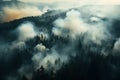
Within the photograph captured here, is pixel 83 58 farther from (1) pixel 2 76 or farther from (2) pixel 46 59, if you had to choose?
(1) pixel 2 76

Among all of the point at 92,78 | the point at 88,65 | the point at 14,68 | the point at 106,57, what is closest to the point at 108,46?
the point at 106,57

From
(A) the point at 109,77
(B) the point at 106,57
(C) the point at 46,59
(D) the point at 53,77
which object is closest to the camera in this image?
(A) the point at 109,77

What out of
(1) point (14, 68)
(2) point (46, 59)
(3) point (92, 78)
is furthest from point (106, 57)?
(1) point (14, 68)

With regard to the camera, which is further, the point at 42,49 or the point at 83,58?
the point at 42,49

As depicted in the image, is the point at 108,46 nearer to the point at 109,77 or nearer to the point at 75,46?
the point at 75,46

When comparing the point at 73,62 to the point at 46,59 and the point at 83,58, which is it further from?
the point at 46,59

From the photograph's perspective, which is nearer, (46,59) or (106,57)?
(106,57)

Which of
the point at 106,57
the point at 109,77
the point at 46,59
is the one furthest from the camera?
the point at 46,59

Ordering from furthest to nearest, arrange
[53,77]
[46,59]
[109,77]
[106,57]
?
1. [46,59]
2. [106,57]
3. [53,77]
4. [109,77]
